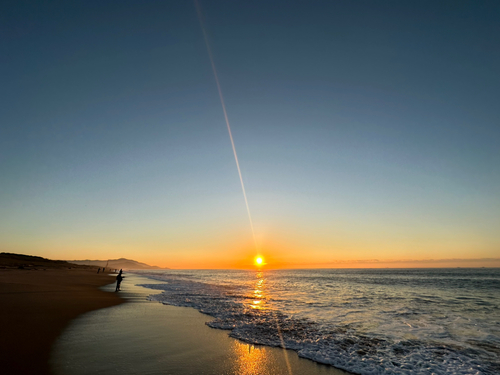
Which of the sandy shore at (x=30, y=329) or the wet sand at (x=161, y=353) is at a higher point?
the sandy shore at (x=30, y=329)

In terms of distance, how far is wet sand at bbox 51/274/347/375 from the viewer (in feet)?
23.0

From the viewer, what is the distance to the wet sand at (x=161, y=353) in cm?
702

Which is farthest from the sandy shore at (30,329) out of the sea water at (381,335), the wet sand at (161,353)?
the sea water at (381,335)

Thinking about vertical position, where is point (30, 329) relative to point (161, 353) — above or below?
above

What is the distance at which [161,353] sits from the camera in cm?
825

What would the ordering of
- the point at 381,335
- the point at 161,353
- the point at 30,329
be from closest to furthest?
1. the point at 161,353
2. the point at 30,329
3. the point at 381,335

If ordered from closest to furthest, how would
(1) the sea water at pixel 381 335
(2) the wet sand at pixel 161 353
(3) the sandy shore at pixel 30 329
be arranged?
(3) the sandy shore at pixel 30 329 → (2) the wet sand at pixel 161 353 → (1) the sea water at pixel 381 335

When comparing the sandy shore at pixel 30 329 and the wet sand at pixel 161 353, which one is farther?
the wet sand at pixel 161 353

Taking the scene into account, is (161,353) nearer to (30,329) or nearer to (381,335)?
(30,329)

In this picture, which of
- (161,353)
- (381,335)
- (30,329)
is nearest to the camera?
(161,353)

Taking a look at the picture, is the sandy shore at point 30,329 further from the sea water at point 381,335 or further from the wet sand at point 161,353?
the sea water at point 381,335

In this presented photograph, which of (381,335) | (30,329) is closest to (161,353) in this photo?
(30,329)

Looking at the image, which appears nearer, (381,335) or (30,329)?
(30,329)

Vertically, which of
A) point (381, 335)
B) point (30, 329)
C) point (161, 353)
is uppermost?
point (30, 329)
